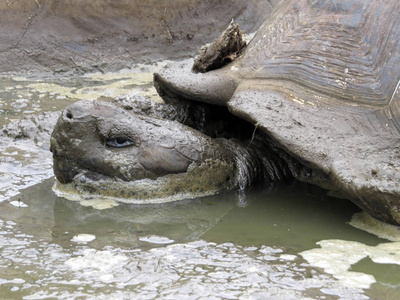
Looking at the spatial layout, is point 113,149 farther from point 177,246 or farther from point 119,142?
point 177,246

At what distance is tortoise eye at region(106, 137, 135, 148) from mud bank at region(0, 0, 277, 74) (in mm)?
3258

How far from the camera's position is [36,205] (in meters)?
3.13

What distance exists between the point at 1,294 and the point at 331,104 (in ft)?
6.07

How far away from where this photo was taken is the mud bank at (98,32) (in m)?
6.24

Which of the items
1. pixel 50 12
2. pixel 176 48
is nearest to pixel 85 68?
pixel 50 12

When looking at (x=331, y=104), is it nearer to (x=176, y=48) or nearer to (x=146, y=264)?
(x=146, y=264)

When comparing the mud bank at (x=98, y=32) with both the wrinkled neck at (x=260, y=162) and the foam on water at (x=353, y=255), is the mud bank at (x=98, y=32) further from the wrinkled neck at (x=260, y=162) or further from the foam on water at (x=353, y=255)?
the foam on water at (x=353, y=255)

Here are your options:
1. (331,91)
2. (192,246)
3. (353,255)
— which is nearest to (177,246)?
(192,246)

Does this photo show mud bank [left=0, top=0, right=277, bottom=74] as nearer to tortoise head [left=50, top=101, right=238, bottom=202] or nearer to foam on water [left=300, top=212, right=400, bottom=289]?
tortoise head [left=50, top=101, right=238, bottom=202]

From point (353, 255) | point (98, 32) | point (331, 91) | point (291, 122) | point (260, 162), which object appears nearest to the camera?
point (353, 255)

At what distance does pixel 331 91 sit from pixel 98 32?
156 inches

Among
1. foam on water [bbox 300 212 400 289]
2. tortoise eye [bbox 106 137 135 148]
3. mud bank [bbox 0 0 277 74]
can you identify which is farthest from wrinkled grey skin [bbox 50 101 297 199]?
mud bank [bbox 0 0 277 74]

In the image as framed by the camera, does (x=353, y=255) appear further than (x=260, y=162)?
No

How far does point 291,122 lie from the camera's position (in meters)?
3.02
